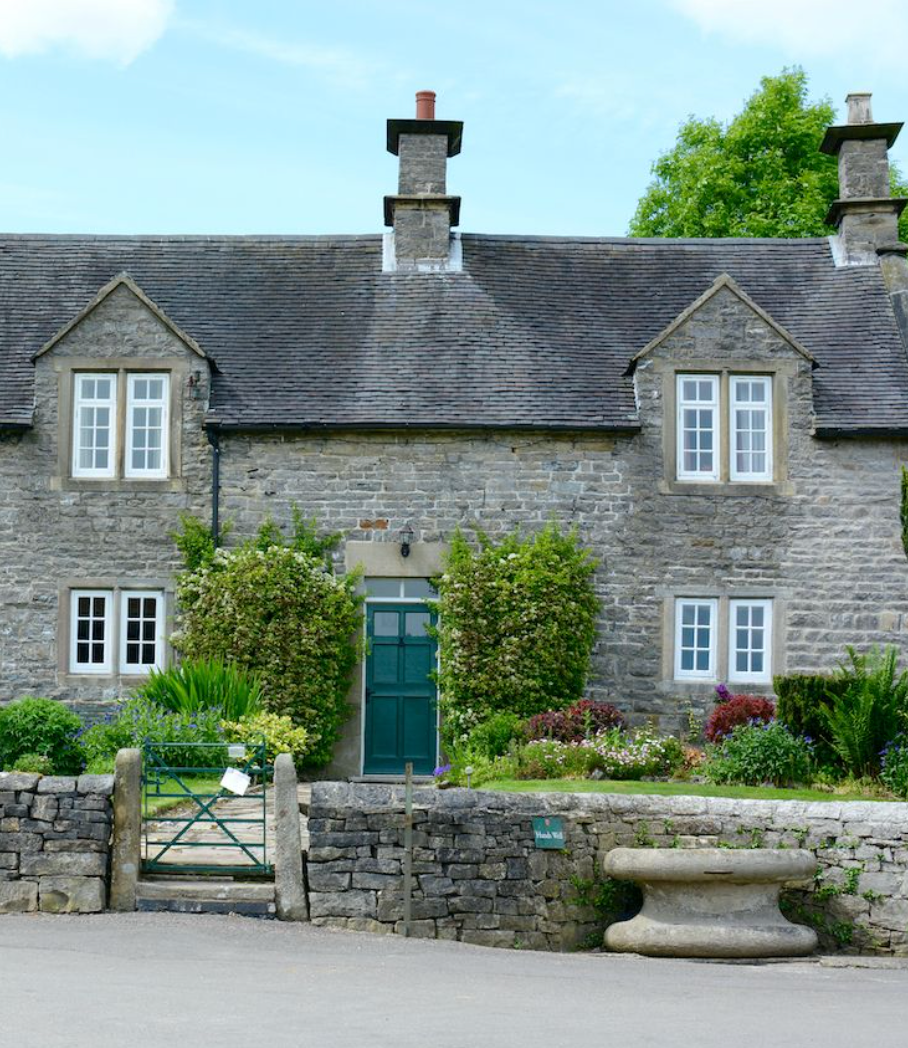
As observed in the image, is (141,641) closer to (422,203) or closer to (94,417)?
(94,417)

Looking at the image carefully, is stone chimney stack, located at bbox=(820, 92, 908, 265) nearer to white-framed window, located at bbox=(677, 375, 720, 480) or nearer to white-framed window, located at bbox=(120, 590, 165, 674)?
white-framed window, located at bbox=(677, 375, 720, 480)

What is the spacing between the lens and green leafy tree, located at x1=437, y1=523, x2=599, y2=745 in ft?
61.7

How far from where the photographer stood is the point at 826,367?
67.2 feet

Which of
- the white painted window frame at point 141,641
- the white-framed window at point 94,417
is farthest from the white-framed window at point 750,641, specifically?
the white-framed window at point 94,417

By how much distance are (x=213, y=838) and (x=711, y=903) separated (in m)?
4.40

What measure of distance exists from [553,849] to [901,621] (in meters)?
8.33

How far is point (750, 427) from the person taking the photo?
785 inches

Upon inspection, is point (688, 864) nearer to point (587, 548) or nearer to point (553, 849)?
point (553, 849)

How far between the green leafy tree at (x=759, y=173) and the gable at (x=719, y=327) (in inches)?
438

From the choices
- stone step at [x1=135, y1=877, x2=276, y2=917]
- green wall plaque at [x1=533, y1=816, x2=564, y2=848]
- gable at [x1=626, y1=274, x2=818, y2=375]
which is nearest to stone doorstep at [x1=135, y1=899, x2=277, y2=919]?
stone step at [x1=135, y1=877, x2=276, y2=917]

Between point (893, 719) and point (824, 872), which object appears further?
point (893, 719)

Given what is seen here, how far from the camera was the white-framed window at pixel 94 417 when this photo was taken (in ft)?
65.2

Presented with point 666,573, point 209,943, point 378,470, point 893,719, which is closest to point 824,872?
point 893,719

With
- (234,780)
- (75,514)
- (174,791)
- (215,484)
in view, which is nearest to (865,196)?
(215,484)
